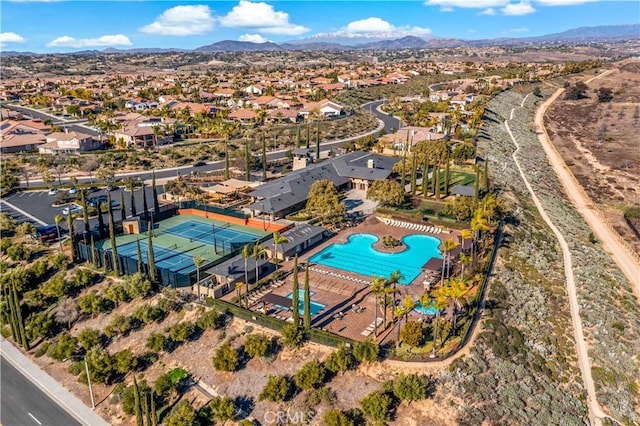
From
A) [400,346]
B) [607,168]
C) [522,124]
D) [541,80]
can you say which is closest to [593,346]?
[400,346]

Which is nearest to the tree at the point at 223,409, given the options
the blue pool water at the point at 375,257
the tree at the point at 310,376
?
the tree at the point at 310,376

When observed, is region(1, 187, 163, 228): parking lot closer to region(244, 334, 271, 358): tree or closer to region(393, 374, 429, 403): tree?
region(244, 334, 271, 358): tree

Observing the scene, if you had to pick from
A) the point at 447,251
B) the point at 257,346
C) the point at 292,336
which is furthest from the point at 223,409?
the point at 447,251

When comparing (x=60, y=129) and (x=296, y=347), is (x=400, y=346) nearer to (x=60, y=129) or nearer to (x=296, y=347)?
(x=296, y=347)

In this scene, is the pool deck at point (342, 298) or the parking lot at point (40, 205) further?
the parking lot at point (40, 205)

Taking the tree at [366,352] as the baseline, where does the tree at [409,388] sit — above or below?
below

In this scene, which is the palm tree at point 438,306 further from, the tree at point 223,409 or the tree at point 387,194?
the tree at point 387,194
